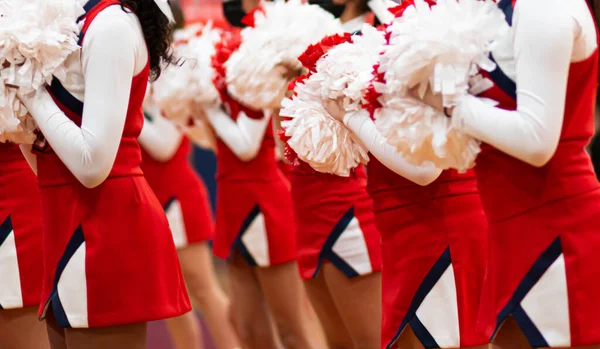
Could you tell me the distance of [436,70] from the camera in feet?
5.80

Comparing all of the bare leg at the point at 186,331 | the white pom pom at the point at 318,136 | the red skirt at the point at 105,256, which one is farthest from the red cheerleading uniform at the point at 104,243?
the bare leg at the point at 186,331

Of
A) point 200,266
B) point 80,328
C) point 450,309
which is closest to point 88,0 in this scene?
point 80,328

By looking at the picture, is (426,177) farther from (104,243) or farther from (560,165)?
(104,243)

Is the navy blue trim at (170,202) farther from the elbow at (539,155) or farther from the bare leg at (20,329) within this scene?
the elbow at (539,155)

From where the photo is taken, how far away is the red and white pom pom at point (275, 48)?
9.96ft

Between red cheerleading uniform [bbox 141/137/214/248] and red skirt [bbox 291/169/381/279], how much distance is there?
141cm

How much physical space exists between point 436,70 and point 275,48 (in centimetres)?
136

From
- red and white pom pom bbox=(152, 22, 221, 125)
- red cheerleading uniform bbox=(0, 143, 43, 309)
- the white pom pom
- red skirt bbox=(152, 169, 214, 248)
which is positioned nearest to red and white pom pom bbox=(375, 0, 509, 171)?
the white pom pom

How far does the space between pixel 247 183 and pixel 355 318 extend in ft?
3.44

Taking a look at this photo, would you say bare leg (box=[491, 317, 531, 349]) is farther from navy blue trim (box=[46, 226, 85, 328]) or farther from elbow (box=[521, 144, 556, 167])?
navy blue trim (box=[46, 226, 85, 328])

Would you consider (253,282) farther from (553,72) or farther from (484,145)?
(553,72)

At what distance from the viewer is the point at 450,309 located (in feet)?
7.50

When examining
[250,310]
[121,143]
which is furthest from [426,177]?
A: [250,310]

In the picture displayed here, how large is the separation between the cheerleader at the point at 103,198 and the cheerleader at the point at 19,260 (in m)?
0.50
